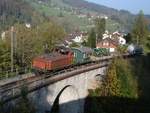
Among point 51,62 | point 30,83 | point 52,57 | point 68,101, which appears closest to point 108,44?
point 68,101

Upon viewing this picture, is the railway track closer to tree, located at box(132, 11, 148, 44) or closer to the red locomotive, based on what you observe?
the red locomotive

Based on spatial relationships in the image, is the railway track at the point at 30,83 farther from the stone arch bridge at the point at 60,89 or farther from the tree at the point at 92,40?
the tree at the point at 92,40

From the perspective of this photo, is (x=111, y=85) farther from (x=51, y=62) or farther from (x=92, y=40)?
(x=92, y=40)

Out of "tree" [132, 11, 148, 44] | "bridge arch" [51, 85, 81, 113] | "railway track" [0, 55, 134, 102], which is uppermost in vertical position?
"tree" [132, 11, 148, 44]

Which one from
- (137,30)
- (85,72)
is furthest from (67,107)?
(137,30)

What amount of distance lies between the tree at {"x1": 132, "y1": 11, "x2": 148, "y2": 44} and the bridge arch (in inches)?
2713

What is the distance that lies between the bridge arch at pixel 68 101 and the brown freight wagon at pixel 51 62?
130 inches

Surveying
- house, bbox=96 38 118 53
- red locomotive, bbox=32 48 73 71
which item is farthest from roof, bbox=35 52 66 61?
house, bbox=96 38 118 53

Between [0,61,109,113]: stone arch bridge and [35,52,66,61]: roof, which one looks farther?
[35,52,66,61]: roof

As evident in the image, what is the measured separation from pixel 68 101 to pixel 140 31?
74.4 meters

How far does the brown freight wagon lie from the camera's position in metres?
45.5

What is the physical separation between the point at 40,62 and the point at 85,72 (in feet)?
22.4

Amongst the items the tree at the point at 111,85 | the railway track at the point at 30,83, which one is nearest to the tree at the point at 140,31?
the tree at the point at 111,85

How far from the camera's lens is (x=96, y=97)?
50625 mm
